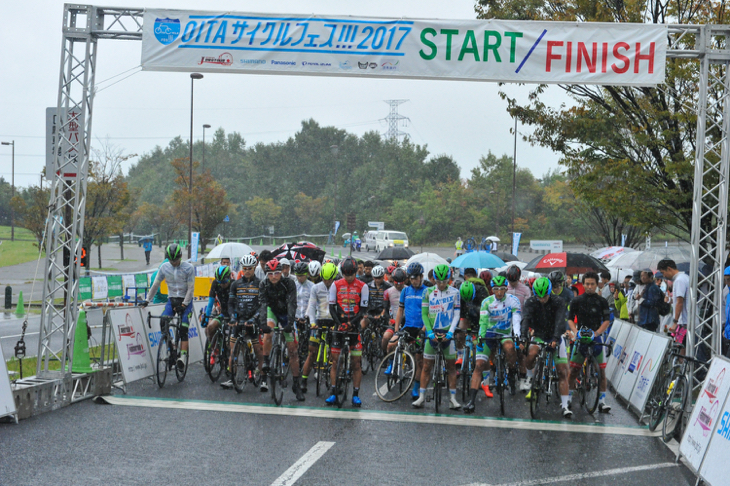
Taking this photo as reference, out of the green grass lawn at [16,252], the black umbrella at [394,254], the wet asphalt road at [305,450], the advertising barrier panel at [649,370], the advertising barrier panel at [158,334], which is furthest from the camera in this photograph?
the green grass lawn at [16,252]

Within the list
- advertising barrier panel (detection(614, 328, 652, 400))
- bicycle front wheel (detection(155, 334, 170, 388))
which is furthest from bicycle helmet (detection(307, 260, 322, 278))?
advertising barrier panel (detection(614, 328, 652, 400))

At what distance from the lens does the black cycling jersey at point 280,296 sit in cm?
980

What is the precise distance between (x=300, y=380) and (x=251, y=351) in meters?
0.87

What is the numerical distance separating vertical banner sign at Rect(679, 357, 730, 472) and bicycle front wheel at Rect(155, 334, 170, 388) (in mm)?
7175

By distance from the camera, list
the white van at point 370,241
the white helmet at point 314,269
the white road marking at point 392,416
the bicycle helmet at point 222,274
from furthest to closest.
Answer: the white van at point 370,241 → the white helmet at point 314,269 → the bicycle helmet at point 222,274 → the white road marking at point 392,416

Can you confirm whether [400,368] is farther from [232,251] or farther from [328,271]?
[232,251]

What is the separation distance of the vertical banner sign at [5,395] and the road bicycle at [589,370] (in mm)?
7070

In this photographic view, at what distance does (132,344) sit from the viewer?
10820 mm

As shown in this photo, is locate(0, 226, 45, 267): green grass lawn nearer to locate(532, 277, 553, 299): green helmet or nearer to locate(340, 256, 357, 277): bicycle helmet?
locate(340, 256, 357, 277): bicycle helmet

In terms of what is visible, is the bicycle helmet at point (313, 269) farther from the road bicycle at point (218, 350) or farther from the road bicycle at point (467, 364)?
the road bicycle at point (467, 364)

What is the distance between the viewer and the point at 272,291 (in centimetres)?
985

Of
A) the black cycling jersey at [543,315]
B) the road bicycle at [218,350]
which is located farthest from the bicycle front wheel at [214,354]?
the black cycling jersey at [543,315]

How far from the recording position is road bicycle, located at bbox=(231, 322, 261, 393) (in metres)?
10.1

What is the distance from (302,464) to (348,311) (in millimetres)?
2974
